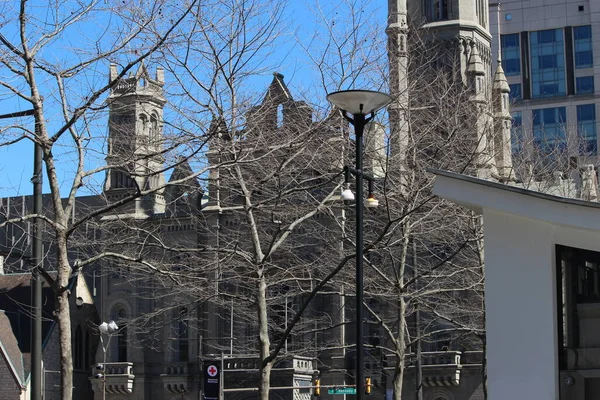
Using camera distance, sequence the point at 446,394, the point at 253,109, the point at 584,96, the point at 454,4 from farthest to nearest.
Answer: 1. the point at 584,96
2. the point at 454,4
3. the point at 446,394
4. the point at 253,109

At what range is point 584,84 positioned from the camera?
99.0 metres

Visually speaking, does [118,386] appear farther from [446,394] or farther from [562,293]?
[562,293]

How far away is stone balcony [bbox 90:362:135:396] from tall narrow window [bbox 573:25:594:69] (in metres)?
55.7

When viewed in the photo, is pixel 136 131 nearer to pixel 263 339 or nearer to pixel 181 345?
pixel 263 339

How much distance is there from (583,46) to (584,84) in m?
3.32

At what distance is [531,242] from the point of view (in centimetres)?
1430

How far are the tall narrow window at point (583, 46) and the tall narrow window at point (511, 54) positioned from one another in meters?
5.07

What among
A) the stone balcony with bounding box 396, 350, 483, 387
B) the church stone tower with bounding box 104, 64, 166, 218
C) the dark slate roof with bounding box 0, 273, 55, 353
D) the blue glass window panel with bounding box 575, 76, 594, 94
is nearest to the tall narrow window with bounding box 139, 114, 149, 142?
the church stone tower with bounding box 104, 64, 166, 218

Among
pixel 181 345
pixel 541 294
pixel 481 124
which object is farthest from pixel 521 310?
pixel 181 345

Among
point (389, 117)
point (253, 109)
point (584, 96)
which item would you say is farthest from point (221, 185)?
point (584, 96)

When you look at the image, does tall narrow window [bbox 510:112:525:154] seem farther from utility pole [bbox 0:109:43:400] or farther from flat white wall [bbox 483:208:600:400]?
flat white wall [bbox 483:208:600:400]

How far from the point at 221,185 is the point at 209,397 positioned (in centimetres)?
1257

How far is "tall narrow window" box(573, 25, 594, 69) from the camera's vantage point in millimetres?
98562

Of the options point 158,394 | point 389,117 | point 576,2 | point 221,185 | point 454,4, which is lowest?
point 158,394
